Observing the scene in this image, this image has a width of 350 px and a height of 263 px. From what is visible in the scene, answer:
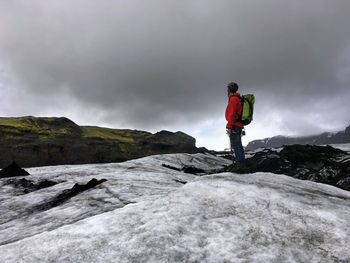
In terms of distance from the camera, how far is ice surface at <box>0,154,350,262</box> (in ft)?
7.99

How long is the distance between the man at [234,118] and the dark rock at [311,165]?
3.37ft

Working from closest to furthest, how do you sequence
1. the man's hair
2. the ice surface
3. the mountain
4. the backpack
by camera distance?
the ice surface < the backpack < the man's hair < the mountain

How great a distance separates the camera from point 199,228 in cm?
297

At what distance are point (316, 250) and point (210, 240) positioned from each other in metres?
1.18

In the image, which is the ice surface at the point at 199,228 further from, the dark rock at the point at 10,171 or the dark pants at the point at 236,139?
the dark rock at the point at 10,171

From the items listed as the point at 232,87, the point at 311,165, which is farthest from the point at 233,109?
the point at 311,165

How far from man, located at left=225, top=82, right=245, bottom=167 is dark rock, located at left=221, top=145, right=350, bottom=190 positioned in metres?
1.03

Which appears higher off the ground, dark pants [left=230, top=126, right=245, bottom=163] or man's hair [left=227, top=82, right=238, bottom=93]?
man's hair [left=227, top=82, right=238, bottom=93]

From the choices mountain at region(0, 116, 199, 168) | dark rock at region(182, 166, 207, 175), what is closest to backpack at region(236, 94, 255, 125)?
dark rock at region(182, 166, 207, 175)

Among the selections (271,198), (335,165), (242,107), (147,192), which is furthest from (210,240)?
(335,165)

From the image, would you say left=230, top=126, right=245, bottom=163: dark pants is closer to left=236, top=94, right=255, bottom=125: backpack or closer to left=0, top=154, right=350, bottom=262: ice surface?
left=236, top=94, right=255, bottom=125: backpack

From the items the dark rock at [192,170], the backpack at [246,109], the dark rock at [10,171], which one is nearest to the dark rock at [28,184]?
the dark rock at [10,171]

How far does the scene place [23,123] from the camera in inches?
990

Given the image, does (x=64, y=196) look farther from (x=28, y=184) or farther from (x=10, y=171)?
(x=10, y=171)
